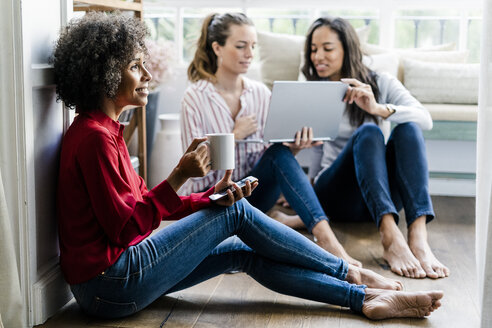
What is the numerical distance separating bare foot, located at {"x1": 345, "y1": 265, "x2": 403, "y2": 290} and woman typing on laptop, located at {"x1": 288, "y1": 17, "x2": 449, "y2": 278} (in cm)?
29

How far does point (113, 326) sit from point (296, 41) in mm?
2474

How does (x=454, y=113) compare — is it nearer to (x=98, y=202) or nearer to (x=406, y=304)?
(x=406, y=304)

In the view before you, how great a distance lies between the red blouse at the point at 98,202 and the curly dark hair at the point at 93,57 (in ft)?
0.21

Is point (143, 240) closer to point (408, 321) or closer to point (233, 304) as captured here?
point (233, 304)

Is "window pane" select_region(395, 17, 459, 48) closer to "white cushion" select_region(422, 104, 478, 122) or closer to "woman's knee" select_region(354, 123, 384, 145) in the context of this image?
"white cushion" select_region(422, 104, 478, 122)

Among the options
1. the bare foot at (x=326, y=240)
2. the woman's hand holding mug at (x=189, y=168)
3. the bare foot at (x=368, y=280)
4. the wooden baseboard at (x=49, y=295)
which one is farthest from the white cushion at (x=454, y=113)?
the wooden baseboard at (x=49, y=295)

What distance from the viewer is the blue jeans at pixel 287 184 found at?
2.45 meters

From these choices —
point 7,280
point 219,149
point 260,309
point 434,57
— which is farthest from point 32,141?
point 434,57

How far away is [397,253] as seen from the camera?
2.40 m

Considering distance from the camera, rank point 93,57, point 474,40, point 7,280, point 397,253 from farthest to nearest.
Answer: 1. point 474,40
2. point 397,253
3. point 93,57
4. point 7,280

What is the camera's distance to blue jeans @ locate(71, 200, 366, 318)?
5.70ft

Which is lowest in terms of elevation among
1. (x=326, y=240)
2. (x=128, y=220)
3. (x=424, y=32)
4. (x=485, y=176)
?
(x=326, y=240)

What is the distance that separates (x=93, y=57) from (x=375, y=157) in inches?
51.2

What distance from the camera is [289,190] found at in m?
2.47
